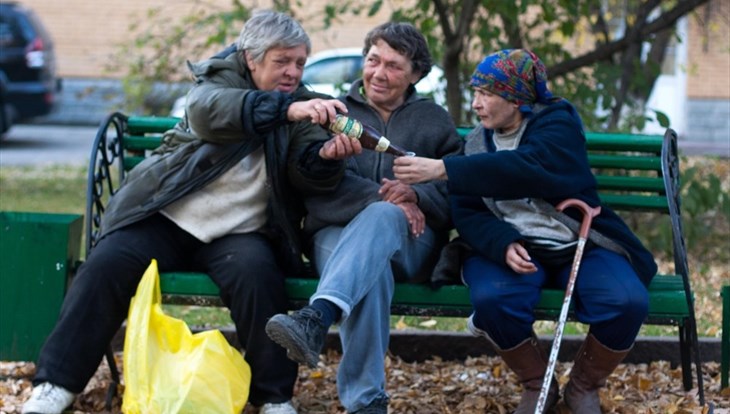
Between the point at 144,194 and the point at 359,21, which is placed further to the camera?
the point at 359,21

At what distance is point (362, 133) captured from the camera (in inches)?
159

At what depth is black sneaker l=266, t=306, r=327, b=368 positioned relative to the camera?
12.1 feet

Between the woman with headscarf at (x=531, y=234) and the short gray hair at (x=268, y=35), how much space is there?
0.64m

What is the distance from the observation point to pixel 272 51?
4.26 m

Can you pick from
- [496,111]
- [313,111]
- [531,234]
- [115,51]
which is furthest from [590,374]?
[115,51]

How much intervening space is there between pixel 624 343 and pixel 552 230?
46cm

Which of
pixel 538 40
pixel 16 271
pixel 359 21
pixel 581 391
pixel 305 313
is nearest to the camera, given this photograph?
pixel 305 313

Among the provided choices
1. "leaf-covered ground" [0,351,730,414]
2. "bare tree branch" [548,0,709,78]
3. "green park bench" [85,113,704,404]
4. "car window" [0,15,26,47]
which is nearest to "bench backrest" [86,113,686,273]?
"green park bench" [85,113,704,404]

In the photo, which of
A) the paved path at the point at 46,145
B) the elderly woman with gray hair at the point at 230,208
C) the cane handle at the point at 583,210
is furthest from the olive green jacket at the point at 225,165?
the paved path at the point at 46,145

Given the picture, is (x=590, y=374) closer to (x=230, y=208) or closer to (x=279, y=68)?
(x=230, y=208)

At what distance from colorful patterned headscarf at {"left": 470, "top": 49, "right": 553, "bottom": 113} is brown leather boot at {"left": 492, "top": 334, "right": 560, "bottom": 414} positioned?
2.71 feet

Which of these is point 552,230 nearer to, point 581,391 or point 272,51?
point 581,391

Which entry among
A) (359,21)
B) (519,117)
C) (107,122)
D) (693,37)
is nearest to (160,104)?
(107,122)

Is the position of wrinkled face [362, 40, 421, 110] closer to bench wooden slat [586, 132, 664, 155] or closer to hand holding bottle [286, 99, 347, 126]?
hand holding bottle [286, 99, 347, 126]
